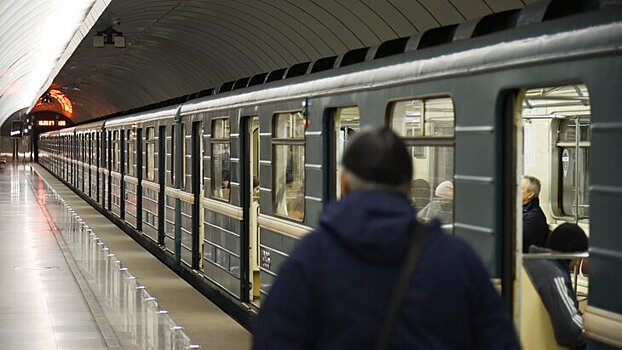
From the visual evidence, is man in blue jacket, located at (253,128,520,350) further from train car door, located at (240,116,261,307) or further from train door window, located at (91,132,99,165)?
train door window, located at (91,132,99,165)

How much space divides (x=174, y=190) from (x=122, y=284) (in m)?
2.60

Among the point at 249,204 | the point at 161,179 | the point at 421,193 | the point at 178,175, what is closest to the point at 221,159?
the point at 249,204

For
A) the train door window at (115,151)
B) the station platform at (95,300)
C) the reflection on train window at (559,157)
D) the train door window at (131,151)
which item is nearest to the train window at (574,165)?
the reflection on train window at (559,157)

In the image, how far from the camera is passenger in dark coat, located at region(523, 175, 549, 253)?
7.61 meters

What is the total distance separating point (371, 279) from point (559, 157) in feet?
22.1

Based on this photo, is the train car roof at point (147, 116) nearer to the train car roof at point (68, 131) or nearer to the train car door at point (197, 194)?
the train car door at point (197, 194)

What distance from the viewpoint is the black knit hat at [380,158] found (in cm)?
309

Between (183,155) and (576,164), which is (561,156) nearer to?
(576,164)

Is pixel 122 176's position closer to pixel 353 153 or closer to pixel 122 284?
pixel 122 284

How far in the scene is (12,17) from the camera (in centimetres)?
1917

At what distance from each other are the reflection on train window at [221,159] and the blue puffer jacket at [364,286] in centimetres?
877

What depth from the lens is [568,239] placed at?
21.3 feet

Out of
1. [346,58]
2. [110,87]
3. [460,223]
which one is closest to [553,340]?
[460,223]

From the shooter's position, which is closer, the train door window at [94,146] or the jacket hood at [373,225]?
the jacket hood at [373,225]
